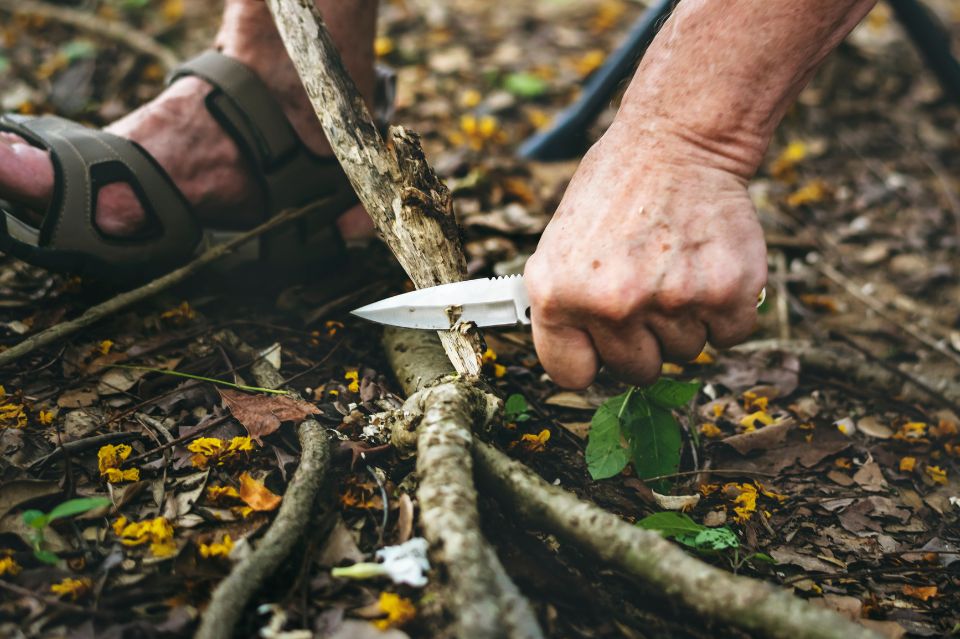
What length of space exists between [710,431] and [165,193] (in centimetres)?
195

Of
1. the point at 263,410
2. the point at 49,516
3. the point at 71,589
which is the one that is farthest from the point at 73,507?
the point at 263,410

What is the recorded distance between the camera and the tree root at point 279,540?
1.39 meters

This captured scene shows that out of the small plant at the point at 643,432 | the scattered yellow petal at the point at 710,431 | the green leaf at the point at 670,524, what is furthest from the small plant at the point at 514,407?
the scattered yellow petal at the point at 710,431

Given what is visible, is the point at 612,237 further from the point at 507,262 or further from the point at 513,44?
the point at 513,44

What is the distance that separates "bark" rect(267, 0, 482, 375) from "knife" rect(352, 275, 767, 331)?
6 cm

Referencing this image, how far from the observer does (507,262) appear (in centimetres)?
289

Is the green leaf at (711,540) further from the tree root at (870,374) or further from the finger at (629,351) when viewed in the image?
the tree root at (870,374)

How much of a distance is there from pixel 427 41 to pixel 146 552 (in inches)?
167

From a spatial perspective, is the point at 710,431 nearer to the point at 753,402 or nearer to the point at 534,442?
the point at 753,402

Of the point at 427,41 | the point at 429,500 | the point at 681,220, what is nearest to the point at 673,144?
the point at 681,220

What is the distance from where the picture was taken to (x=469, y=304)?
73.8 inches

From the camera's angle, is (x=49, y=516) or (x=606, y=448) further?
(x=606, y=448)

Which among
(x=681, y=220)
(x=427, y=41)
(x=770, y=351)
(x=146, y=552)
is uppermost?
(x=427, y=41)

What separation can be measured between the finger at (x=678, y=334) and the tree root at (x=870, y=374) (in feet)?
3.34
